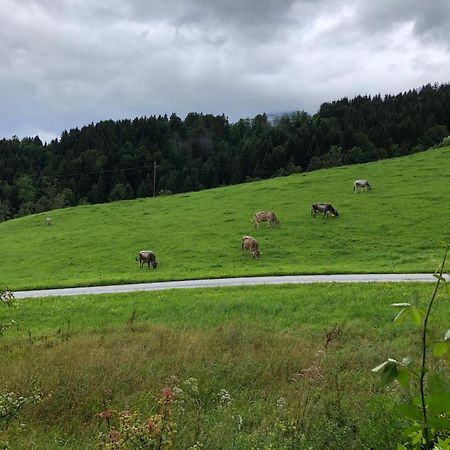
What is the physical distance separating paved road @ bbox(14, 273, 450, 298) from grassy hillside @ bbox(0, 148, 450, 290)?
54.1 inches

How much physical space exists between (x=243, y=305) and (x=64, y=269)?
23.3m

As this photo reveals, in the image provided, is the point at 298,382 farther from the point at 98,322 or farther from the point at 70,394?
the point at 98,322

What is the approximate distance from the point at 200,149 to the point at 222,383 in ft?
461

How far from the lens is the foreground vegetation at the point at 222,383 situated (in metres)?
5.43

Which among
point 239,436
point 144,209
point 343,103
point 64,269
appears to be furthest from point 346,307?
point 343,103

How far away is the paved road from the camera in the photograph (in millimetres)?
23844

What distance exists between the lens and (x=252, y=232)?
40.2 meters

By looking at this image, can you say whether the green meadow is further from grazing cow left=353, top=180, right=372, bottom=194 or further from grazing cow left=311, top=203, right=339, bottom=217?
grazing cow left=311, top=203, right=339, bottom=217

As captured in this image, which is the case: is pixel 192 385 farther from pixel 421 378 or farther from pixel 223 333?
pixel 421 378

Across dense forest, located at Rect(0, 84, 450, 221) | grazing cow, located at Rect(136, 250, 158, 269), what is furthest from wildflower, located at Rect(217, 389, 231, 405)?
dense forest, located at Rect(0, 84, 450, 221)

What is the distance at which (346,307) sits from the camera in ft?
54.0

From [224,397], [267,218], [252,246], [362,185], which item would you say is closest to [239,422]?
[224,397]

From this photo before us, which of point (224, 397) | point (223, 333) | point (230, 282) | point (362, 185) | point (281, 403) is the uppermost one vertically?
point (362, 185)

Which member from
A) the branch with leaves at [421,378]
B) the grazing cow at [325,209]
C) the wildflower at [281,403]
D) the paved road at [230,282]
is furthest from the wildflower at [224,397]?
the grazing cow at [325,209]
